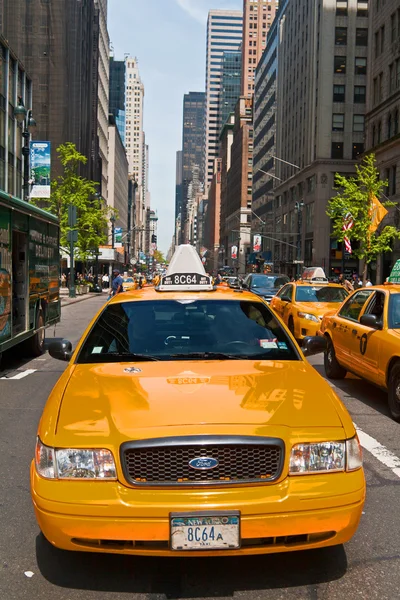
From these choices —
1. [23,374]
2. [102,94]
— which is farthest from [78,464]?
[102,94]

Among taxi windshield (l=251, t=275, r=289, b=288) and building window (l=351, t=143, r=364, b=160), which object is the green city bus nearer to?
taxi windshield (l=251, t=275, r=289, b=288)

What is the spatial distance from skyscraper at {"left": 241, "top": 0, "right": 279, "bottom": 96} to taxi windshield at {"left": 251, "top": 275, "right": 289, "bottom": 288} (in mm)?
147791

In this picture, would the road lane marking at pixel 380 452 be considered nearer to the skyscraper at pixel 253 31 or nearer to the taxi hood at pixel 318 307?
the taxi hood at pixel 318 307

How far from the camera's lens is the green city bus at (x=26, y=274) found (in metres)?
10.3

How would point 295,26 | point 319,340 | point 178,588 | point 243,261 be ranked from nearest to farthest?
1. point 178,588
2. point 319,340
3. point 295,26
4. point 243,261

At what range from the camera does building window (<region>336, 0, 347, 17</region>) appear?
65.8 meters

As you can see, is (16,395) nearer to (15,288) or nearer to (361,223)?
(15,288)

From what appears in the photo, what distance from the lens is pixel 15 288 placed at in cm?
1202

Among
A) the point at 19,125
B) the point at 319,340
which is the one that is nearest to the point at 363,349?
the point at 319,340

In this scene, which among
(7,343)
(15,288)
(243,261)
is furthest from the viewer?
(243,261)

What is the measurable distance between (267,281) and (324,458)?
2131 cm

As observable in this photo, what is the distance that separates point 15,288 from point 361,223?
106 ft

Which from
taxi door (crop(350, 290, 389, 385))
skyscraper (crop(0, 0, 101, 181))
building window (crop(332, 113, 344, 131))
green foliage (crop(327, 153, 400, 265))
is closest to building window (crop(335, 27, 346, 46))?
building window (crop(332, 113, 344, 131))

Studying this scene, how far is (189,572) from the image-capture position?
357cm
